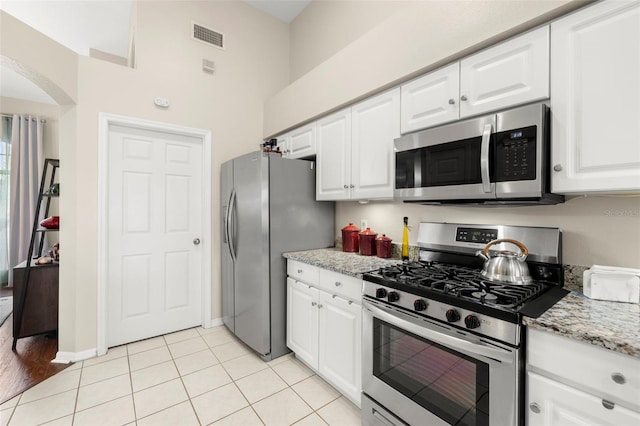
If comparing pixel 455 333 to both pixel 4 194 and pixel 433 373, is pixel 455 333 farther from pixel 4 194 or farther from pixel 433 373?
pixel 4 194

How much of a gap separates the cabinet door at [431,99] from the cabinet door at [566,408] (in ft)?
4.44

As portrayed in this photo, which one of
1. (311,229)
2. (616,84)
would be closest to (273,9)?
(311,229)

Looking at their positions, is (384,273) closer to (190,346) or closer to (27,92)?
(190,346)

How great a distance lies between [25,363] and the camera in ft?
8.10

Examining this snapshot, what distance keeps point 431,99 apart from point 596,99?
0.79 m

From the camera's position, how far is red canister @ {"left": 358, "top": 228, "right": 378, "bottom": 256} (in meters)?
2.45

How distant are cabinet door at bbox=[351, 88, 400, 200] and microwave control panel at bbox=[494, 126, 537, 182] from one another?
692mm

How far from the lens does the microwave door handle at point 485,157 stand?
151cm

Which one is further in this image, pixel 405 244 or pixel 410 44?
pixel 405 244

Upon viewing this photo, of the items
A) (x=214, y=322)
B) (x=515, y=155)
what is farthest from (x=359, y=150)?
(x=214, y=322)

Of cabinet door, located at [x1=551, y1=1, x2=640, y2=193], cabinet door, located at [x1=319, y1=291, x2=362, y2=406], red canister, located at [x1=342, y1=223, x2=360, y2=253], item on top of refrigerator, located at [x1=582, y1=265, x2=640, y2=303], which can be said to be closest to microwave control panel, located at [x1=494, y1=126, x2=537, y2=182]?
cabinet door, located at [x1=551, y1=1, x2=640, y2=193]

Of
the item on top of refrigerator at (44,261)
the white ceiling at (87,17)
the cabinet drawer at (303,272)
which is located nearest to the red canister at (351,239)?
the cabinet drawer at (303,272)

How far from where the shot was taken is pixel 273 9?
359 centimetres

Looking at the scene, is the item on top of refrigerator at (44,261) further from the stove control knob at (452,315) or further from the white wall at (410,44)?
the stove control knob at (452,315)
